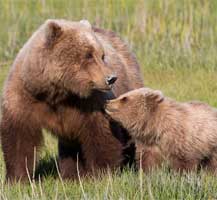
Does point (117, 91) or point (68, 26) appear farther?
point (117, 91)

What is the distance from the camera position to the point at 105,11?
41.8ft

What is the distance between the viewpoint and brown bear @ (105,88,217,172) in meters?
5.91

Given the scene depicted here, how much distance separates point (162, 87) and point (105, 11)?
3.54 meters

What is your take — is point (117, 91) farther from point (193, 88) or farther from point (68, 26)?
point (193, 88)

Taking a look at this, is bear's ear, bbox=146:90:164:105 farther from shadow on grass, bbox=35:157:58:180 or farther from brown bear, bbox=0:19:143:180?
shadow on grass, bbox=35:157:58:180

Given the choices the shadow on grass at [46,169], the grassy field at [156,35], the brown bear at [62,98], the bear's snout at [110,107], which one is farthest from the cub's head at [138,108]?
the shadow on grass at [46,169]

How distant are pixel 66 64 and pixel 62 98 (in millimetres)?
339

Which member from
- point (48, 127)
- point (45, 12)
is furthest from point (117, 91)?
point (45, 12)

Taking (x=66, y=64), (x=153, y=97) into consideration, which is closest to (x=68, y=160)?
(x=153, y=97)

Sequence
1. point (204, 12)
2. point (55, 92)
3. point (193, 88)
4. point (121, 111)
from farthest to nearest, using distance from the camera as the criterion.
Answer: point (204, 12) < point (193, 88) < point (121, 111) < point (55, 92)

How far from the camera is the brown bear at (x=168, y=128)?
19.4 ft

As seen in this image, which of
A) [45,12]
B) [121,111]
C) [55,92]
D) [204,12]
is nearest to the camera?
[55,92]

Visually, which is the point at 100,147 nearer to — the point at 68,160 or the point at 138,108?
the point at 138,108

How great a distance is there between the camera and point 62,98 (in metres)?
5.63
